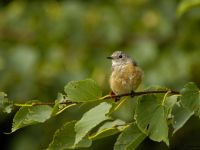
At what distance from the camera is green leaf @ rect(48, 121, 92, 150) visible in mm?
2014

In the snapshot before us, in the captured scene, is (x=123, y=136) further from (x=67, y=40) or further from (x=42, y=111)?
(x=67, y=40)

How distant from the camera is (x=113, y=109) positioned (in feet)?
6.51

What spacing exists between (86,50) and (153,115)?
148 inches

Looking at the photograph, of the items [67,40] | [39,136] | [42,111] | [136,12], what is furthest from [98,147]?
[42,111]

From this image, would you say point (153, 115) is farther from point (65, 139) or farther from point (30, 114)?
point (30, 114)

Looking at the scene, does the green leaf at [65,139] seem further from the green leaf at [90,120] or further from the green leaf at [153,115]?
the green leaf at [153,115]

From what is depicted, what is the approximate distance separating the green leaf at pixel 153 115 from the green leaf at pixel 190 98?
99 millimetres

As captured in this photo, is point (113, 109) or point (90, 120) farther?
point (113, 109)

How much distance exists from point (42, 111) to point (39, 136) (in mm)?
3480

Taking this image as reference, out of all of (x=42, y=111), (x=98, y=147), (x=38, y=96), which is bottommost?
(x=98, y=147)

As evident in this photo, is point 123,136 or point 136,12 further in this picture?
point 136,12

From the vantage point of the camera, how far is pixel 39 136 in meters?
5.21

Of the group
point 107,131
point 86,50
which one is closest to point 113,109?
point 107,131

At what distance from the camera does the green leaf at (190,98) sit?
1.84 meters
